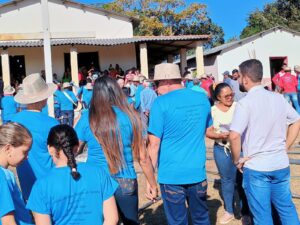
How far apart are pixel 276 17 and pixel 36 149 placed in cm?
4203

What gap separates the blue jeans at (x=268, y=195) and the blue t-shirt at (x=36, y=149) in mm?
1636

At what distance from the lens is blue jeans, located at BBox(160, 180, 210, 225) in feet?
11.7

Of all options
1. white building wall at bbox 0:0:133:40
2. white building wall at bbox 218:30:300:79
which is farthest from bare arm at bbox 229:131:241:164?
white building wall at bbox 218:30:300:79

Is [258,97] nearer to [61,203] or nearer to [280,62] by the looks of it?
[61,203]

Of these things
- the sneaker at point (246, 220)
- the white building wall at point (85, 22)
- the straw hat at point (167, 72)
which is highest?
the white building wall at point (85, 22)

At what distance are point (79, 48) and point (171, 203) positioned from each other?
1877 cm

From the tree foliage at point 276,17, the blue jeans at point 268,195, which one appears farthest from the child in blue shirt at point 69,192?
the tree foliage at point 276,17

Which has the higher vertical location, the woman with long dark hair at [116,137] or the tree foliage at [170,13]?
the tree foliage at [170,13]

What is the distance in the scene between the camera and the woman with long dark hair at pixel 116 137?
10.7 ft

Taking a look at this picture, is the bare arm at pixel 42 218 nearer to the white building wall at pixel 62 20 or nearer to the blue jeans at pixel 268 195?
the blue jeans at pixel 268 195

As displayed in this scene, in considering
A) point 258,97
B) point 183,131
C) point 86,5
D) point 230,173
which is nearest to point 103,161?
point 183,131

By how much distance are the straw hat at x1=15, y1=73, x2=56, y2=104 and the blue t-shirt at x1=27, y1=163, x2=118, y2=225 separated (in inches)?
49.7

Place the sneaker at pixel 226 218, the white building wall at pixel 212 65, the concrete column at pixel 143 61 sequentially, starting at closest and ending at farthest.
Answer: the sneaker at pixel 226 218 < the concrete column at pixel 143 61 < the white building wall at pixel 212 65

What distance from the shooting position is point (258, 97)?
11.2 feet
